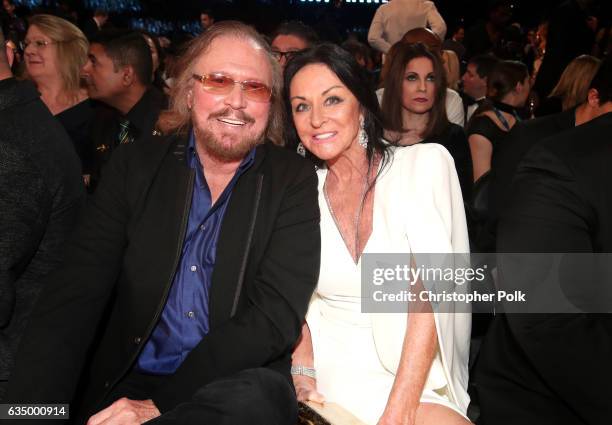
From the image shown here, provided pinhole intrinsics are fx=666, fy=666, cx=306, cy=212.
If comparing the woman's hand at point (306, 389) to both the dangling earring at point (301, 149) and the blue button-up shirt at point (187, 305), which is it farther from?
the dangling earring at point (301, 149)

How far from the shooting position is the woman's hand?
2.49 metres

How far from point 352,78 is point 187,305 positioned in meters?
1.14

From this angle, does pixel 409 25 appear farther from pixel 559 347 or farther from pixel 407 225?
pixel 559 347

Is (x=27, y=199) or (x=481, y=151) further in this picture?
(x=481, y=151)

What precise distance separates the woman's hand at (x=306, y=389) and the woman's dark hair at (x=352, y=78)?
0.91m

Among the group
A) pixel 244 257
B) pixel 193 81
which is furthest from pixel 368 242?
pixel 193 81

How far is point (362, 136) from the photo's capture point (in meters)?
2.83

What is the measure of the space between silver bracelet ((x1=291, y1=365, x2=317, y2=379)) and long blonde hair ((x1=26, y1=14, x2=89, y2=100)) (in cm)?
291

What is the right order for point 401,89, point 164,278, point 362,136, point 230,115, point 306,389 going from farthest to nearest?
point 401,89 < point 362,136 < point 230,115 < point 306,389 < point 164,278

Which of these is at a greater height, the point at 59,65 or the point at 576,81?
the point at 576,81

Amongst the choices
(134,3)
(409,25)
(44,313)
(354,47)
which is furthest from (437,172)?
(134,3)

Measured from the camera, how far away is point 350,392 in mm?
2564

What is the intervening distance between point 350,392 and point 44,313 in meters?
1.18

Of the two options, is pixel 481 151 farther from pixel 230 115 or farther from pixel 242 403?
pixel 242 403
